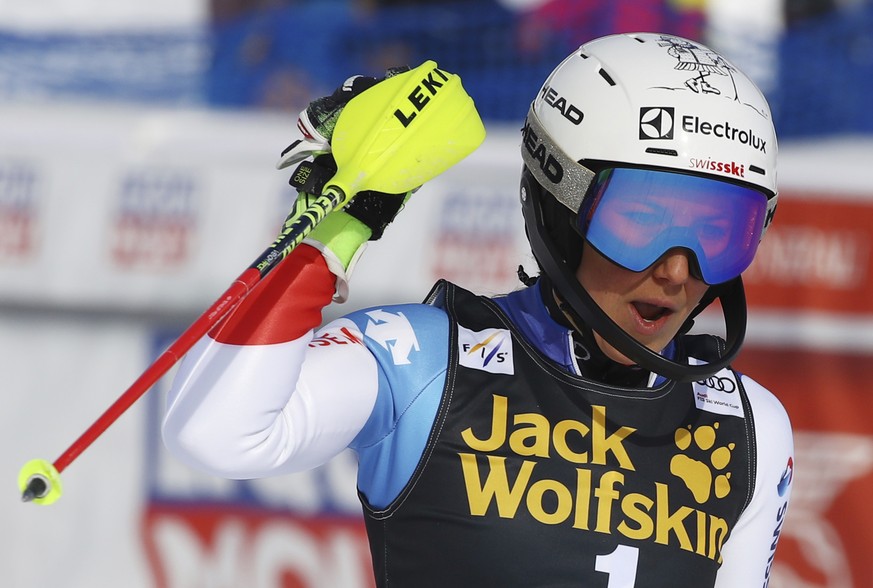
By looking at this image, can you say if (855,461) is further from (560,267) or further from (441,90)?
(441,90)

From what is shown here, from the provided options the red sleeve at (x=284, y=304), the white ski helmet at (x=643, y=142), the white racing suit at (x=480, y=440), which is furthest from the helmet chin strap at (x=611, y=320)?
→ the red sleeve at (x=284, y=304)

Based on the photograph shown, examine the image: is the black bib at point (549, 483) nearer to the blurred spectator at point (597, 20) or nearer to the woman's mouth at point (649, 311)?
the woman's mouth at point (649, 311)

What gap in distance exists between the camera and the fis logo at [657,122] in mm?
1795

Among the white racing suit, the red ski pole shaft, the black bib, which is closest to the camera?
the red ski pole shaft

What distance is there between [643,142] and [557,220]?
18cm

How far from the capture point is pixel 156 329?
4227mm

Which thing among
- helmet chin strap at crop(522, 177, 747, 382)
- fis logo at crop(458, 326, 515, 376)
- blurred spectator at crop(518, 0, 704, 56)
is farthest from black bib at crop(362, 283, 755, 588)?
blurred spectator at crop(518, 0, 704, 56)

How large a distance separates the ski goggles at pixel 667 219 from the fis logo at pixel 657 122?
0.05m

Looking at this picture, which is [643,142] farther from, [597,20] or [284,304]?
[597,20]

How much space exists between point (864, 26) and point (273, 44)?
85.4 inches

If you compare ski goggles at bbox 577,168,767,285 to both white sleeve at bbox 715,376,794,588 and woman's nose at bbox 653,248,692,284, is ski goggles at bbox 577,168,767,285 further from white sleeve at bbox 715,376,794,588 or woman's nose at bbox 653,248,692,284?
white sleeve at bbox 715,376,794,588

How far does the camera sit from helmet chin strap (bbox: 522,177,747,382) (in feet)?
5.74

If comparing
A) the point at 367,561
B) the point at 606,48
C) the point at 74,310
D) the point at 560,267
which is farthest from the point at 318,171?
the point at 74,310

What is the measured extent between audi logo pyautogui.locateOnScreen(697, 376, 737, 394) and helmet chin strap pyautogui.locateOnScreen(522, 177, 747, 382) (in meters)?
0.11
